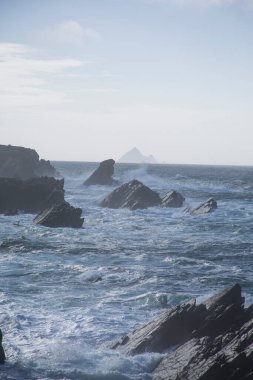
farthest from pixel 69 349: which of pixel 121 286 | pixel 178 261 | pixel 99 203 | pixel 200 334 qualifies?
pixel 99 203

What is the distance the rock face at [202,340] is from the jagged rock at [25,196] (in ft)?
108

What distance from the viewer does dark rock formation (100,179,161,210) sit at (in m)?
48.7

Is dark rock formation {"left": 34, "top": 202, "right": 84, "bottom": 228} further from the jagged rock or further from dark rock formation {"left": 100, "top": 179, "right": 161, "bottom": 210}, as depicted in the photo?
dark rock formation {"left": 100, "top": 179, "right": 161, "bottom": 210}

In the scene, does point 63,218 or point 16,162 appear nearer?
point 63,218

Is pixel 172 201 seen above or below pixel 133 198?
below

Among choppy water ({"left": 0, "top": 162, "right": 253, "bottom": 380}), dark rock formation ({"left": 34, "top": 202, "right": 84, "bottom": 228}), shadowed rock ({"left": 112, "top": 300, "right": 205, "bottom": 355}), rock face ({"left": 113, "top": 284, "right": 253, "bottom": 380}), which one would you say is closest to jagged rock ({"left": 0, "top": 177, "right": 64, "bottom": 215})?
dark rock formation ({"left": 34, "top": 202, "right": 84, "bottom": 228})

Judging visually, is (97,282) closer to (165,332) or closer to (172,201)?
(165,332)

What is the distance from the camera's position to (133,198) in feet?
163

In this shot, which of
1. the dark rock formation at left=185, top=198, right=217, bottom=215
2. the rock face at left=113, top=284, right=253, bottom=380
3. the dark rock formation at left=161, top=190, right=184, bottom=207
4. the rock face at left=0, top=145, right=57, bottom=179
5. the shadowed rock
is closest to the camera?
the rock face at left=113, top=284, right=253, bottom=380

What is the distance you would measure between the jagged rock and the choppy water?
7.78 metres

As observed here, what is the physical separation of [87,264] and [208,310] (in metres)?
11.1

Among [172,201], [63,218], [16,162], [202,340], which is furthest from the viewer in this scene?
[16,162]

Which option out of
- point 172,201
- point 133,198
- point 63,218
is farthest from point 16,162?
point 63,218

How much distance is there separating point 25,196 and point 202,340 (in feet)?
122
